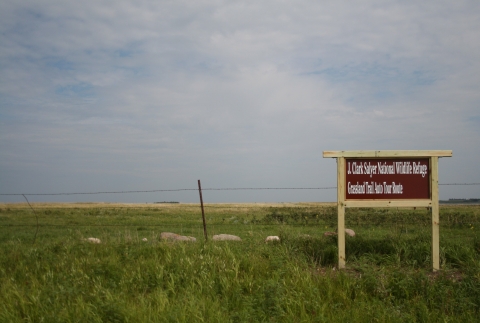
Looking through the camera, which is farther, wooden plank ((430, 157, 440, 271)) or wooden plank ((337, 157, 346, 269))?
wooden plank ((337, 157, 346, 269))

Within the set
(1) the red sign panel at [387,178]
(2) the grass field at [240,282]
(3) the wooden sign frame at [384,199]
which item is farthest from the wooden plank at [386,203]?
(2) the grass field at [240,282]

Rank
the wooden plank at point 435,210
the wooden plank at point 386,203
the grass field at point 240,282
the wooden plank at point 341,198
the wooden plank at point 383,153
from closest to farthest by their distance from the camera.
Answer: the grass field at point 240,282 → the wooden plank at point 435,210 → the wooden plank at point 341,198 → the wooden plank at point 386,203 → the wooden plank at point 383,153

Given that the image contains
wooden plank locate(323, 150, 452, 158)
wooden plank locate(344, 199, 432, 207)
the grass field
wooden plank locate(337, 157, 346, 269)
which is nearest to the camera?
the grass field

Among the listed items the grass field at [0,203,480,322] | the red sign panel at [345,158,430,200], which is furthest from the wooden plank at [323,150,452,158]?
the grass field at [0,203,480,322]

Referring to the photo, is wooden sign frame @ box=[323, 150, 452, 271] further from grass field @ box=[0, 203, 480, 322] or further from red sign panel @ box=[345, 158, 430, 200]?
grass field @ box=[0, 203, 480, 322]

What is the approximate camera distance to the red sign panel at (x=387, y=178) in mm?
8938

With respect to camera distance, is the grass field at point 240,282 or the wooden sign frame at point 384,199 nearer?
the grass field at point 240,282

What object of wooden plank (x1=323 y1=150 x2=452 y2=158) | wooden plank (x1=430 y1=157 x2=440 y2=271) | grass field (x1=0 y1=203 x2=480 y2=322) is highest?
wooden plank (x1=323 y1=150 x2=452 y2=158)

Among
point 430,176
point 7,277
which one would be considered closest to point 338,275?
point 430,176

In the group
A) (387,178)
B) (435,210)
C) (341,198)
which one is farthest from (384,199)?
(435,210)

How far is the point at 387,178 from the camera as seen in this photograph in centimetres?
899

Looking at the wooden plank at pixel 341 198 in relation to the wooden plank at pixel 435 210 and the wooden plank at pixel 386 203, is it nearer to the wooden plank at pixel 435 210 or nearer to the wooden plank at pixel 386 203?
the wooden plank at pixel 386 203

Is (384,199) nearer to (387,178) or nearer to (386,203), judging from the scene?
(386,203)

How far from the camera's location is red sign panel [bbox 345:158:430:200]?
8.94m
